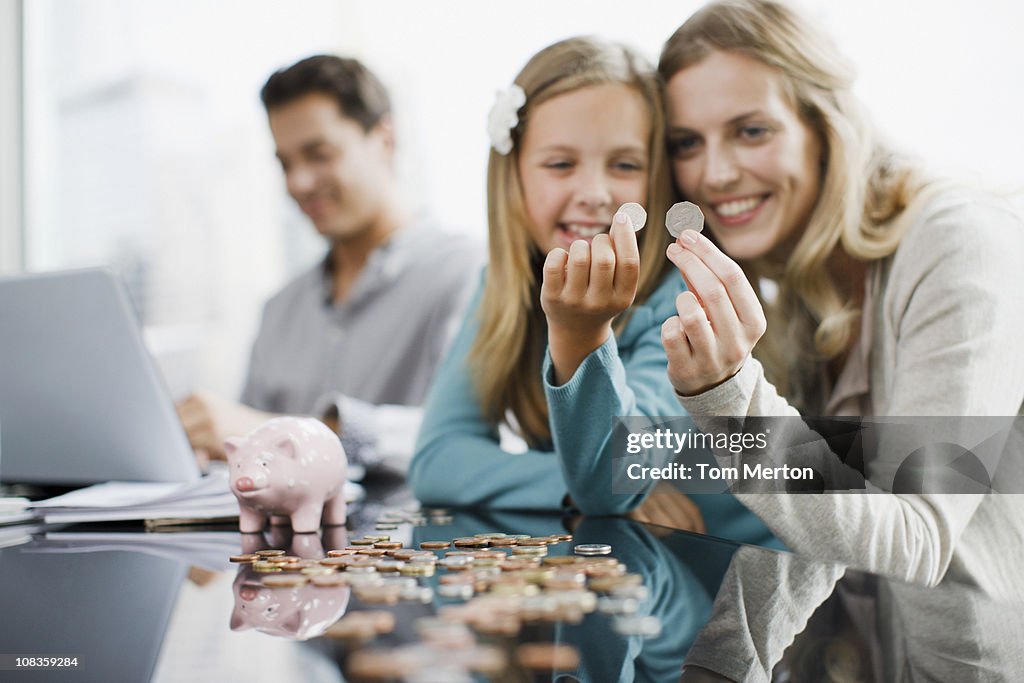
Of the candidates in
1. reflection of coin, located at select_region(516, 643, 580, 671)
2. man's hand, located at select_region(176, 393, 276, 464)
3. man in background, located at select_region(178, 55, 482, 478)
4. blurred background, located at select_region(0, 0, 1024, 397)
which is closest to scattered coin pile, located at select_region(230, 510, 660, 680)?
reflection of coin, located at select_region(516, 643, 580, 671)

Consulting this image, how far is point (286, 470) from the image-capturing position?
2.58ft

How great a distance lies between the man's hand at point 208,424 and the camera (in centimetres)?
145

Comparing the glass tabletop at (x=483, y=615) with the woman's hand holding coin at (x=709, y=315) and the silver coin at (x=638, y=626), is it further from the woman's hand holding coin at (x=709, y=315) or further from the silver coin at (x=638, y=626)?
the woman's hand holding coin at (x=709, y=315)

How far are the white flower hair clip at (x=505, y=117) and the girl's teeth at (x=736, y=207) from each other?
0.27 meters

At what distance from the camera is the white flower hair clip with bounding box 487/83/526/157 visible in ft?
3.53

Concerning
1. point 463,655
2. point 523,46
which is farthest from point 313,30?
point 463,655

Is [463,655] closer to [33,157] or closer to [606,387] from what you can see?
[606,387]

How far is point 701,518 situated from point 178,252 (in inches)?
80.6

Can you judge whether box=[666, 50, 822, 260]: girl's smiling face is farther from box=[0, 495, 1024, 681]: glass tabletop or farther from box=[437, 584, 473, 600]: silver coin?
box=[437, 584, 473, 600]: silver coin

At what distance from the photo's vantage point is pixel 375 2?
95.9 inches

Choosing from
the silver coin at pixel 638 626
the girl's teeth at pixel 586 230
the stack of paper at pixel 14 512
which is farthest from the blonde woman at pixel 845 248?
the stack of paper at pixel 14 512

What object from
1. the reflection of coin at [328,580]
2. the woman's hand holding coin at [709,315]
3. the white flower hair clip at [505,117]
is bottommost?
the reflection of coin at [328,580]

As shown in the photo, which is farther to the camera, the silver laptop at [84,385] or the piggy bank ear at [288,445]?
the silver laptop at [84,385]

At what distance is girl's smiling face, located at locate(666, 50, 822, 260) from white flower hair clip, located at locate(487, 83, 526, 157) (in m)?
0.18
